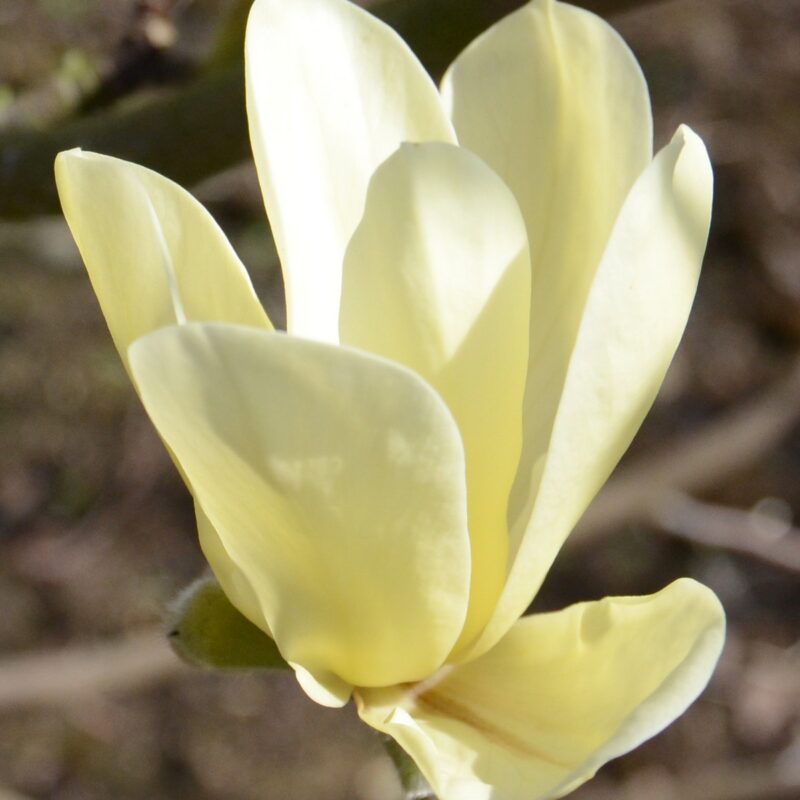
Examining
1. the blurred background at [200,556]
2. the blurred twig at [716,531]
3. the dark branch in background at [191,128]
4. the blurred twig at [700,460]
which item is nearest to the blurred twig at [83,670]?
the blurred background at [200,556]

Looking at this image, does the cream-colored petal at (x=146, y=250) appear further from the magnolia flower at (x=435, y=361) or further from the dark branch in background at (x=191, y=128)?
the dark branch in background at (x=191, y=128)

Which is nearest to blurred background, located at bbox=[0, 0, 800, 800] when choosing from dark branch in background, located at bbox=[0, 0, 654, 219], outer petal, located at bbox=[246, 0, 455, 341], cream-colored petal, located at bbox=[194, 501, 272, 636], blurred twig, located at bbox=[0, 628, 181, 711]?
blurred twig, located at bbox=[0, 628, 181, 711]

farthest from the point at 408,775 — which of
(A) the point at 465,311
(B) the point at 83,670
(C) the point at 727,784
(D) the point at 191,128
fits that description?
(C) the point at 727,784

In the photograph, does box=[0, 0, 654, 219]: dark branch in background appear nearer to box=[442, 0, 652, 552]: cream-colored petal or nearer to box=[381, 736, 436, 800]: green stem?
box=[442, 0, 652, 552]: cream-colored petal

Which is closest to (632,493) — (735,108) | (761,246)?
(761,246)

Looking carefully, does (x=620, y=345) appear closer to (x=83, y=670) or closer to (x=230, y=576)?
(x=230, y=576)
